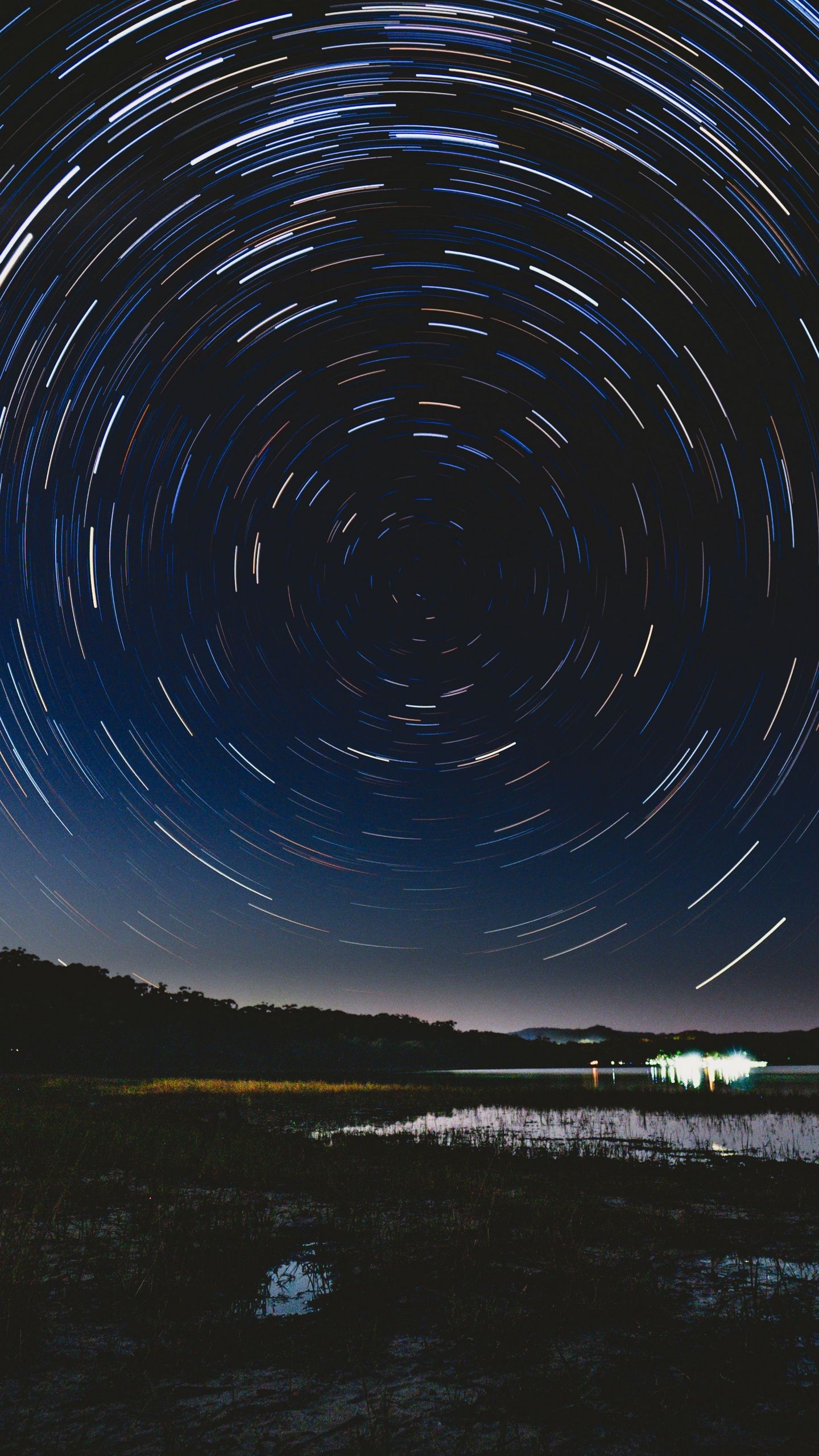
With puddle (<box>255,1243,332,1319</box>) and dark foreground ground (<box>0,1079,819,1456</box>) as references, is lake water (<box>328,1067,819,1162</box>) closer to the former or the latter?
dark foreground ground (<box>0,1079,819,1456</box>)

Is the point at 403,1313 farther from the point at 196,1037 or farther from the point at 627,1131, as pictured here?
the point at 196,1037

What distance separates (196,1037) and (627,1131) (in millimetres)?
85361

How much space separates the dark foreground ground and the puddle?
0.23 ft

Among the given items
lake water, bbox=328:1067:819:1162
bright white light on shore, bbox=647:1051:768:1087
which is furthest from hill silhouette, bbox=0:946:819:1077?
lake water, bbox=328:1067:819:1162

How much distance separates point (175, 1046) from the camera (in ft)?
306

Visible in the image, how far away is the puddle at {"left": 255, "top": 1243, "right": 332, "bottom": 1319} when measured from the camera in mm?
7656

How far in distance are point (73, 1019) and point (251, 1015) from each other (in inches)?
1572

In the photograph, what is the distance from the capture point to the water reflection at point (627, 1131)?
68.3 feet

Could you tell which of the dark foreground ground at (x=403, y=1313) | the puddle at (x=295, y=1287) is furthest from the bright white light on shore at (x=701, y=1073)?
the puddle at (x=295, y=1287)

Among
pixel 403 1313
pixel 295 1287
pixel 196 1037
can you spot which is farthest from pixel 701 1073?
pixel 403 1313

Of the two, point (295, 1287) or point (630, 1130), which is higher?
point (295, 1287)

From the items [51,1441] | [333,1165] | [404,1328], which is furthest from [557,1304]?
[333,1165]

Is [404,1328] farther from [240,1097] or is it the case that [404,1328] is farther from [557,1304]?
[240,1097]

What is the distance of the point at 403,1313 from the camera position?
7504mm
